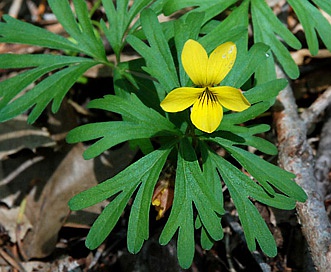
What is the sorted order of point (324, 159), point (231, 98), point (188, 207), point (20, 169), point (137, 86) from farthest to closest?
point (20, 169) < point (324, 159) < point (137, 86) < point (188, 207) < point (231, 98)

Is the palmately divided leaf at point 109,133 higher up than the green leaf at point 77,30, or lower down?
lower down

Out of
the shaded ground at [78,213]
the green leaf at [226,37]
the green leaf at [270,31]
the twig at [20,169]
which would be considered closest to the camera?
the green leaf at [226,37]

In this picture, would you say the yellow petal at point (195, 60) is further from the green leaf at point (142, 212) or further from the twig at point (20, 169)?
the twig at point (20, 169)

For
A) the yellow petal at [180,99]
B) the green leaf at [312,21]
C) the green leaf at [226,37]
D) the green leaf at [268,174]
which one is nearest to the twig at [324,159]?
the green leaf at [268,174]

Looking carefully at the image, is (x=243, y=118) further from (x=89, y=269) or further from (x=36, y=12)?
(x=36, y=12)

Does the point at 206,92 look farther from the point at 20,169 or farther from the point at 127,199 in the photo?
the point at 20,169

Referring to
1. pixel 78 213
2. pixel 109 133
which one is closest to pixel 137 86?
pixel 109 133

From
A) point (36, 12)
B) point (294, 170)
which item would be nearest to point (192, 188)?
point (294, 170)

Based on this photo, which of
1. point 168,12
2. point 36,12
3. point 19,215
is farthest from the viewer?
point 36,12
